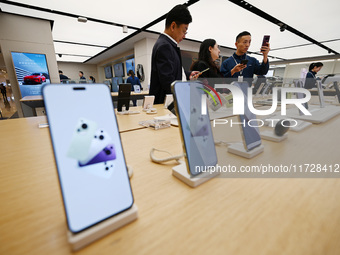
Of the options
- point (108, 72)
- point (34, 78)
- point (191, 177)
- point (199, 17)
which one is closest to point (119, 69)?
point (108, 72)

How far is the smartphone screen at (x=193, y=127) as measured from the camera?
36cm

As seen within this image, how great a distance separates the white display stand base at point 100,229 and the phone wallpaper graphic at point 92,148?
7cm

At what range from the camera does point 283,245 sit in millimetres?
228

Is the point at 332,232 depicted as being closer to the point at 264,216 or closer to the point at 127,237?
the point at 264,216

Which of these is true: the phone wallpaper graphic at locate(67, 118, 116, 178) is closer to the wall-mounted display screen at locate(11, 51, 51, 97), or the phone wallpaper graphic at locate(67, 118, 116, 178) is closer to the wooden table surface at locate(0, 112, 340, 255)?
the wooden table surface at locate(0, 112, 340, 255)

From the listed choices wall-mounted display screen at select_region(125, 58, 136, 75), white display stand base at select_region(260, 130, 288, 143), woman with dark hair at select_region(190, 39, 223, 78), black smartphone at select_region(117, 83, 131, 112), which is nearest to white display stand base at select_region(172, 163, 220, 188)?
white display stand base at select_region(260, 130, 288, 143)

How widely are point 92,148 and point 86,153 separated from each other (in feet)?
0.04

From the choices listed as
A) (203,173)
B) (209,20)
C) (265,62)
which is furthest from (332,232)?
(209,20)

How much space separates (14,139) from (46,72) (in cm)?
466

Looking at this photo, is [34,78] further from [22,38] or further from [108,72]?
[108,72]

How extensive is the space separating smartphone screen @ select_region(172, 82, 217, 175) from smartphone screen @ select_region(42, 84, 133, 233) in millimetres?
145

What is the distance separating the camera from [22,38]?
158 inches

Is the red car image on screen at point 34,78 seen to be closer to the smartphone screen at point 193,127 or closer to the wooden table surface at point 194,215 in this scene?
the wooden table surface at point 194,215

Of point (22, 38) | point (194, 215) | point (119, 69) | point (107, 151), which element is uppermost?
point (22, 38)
